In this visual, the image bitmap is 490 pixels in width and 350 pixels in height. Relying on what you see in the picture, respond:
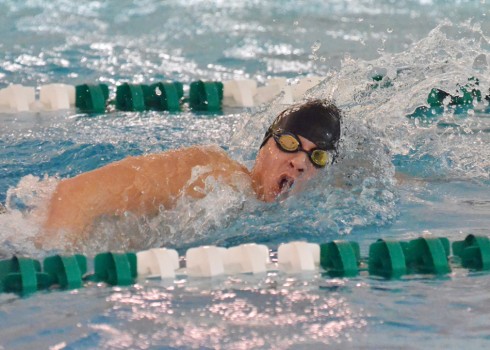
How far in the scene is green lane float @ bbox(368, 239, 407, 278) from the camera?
2750 mm

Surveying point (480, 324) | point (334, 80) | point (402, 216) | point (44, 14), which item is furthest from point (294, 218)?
point (44, 14)

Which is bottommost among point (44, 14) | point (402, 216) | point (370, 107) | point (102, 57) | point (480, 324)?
point (480, 324)

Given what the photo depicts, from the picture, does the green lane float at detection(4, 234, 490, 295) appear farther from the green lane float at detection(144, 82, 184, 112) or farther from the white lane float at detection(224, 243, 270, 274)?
the green lane float at detection(144, 82, 184, 112)

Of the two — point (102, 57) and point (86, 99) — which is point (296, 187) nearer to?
point (86, 99)

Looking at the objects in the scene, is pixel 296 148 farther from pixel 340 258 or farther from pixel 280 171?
pixel 340 258

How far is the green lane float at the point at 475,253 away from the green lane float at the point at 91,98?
2.65 meters

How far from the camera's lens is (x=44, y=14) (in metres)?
7.91

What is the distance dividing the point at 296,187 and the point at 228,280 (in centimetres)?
68

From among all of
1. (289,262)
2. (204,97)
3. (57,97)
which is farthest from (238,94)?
(289,262)

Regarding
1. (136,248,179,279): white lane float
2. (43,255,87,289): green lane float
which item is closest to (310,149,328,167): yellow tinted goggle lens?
(136,248,179,279): white lane float

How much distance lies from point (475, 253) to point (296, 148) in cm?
71

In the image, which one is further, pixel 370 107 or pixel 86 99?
pixel 86 99

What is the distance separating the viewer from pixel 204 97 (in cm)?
525

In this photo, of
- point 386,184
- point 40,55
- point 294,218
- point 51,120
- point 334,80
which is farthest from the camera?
point 40,55
